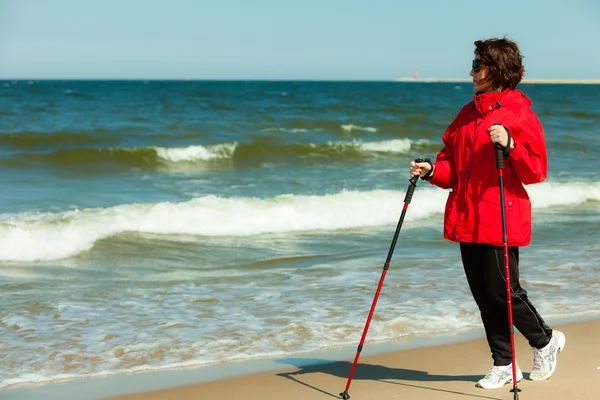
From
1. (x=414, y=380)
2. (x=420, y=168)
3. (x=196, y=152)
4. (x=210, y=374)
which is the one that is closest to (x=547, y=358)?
(x=414, y=380)

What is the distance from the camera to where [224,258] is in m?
8.67

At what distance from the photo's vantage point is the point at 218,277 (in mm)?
7598

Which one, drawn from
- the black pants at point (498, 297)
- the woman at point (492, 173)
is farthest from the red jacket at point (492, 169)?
the black pants at point (498, 297)

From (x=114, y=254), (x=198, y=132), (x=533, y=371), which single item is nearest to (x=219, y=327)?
(x=533, y=371)

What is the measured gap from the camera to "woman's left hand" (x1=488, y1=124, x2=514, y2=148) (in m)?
3.63

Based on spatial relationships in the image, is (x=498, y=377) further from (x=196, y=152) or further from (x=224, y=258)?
(x=196, y=152)

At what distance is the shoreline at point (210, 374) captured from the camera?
4.48 metres

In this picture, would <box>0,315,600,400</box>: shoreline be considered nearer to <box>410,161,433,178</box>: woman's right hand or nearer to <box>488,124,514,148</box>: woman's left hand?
<box>410,161,433,178</box>: woman's right hand

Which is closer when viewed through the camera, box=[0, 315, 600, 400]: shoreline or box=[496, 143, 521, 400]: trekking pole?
box=[496, 143, 521, 400]: trekking pole

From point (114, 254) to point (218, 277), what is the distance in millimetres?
1770

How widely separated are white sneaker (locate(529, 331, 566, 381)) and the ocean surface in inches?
54.3

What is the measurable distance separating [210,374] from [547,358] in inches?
74.8

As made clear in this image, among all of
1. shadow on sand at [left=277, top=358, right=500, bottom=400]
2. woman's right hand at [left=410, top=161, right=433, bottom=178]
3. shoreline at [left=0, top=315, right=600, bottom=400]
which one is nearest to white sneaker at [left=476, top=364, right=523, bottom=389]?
shadow on sand at [left=277, top=358, right=500, bottom=400]

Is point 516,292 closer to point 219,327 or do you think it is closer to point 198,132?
point 219,327
